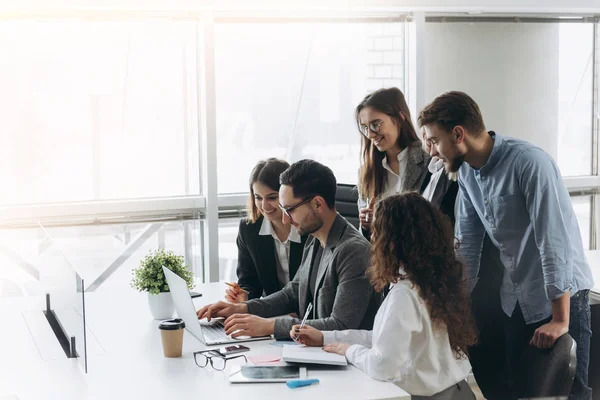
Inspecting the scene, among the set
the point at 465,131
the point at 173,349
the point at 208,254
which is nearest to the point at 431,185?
the point at 465,131

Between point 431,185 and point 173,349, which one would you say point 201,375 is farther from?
Result: point 431,185

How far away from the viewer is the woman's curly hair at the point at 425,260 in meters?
2.08

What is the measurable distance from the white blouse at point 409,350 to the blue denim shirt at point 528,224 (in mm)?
322

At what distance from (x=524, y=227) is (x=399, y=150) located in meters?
0.76

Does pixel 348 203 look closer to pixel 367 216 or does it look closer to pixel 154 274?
pixel 367 216

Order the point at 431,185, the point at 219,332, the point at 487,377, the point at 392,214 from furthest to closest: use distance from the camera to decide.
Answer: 1. the point at 431,185
2. the point at 487,377
3. the point at 219,332
4. the point at 392,214

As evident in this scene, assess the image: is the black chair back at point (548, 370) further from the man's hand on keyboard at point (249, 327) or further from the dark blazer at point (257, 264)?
the dark blazer at point (257, 264)

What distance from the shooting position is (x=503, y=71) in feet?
15.4

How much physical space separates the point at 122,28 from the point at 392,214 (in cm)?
253

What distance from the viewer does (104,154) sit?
4184mm

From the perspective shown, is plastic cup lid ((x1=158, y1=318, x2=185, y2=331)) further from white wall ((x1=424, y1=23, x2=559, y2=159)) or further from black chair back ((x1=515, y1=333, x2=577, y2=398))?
white wall ((x1=424, y1=23, x2=559, y2=159))

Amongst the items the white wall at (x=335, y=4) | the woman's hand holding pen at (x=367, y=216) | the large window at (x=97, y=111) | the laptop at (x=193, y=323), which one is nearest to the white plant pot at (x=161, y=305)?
the laptop at (x=193, y=323)

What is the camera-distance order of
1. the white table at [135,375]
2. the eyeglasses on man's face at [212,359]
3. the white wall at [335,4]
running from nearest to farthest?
the white table at [135,375], the eyeglasses on man's face at [212,359], the white wall at [335,4]

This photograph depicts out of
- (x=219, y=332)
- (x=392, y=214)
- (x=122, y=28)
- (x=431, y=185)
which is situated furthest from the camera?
(x=122, y=28)
